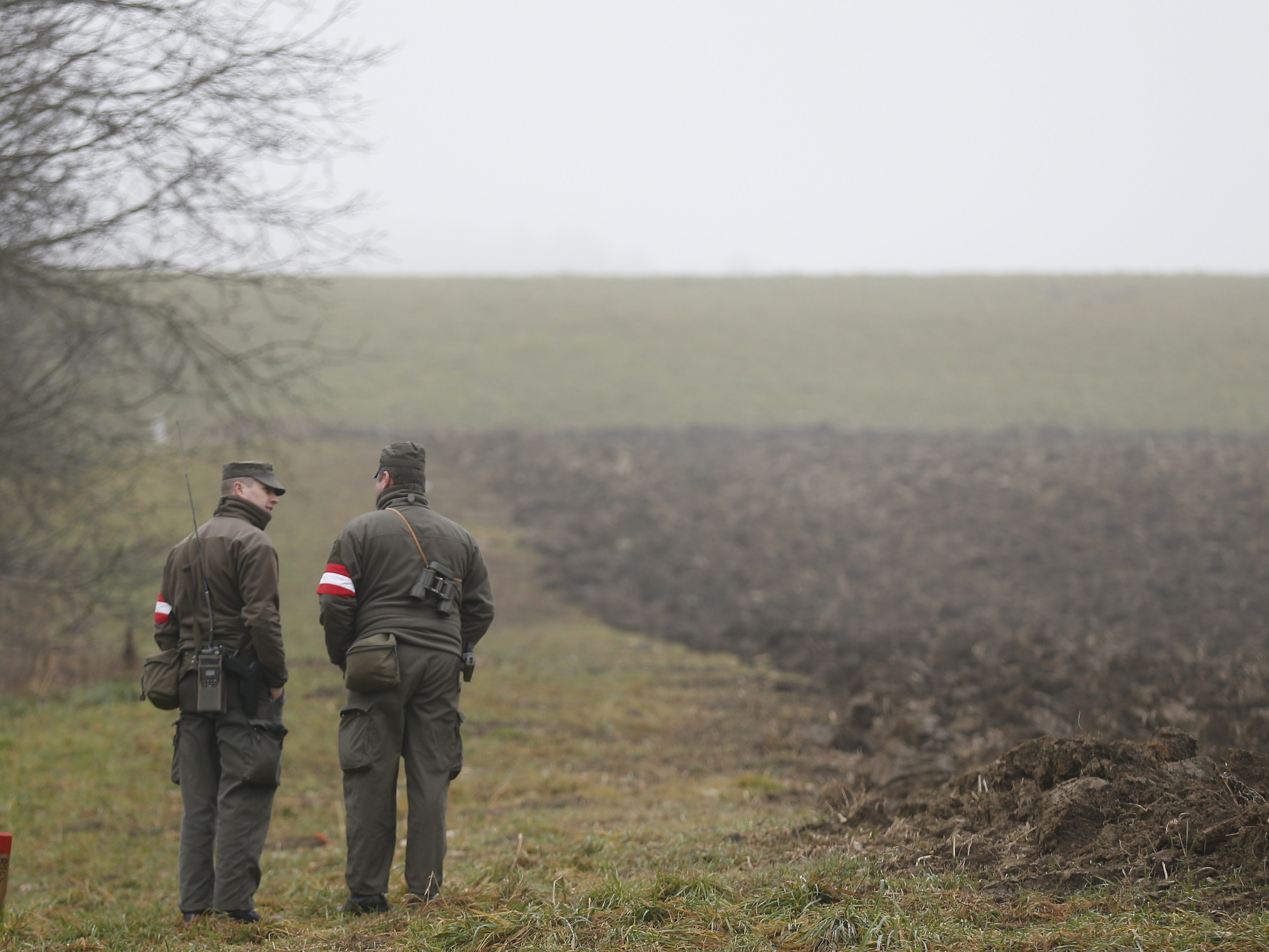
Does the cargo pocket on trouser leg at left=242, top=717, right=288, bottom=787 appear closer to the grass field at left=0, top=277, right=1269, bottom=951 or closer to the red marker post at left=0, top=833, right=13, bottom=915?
the grass field at left=0, top=277, right=1269, bottom=951

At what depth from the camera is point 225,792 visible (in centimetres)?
527

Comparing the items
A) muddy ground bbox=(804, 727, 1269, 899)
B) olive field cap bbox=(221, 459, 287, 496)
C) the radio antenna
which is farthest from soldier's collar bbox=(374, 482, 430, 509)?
muddy ground bbox=(804, 727, 1269, 899)

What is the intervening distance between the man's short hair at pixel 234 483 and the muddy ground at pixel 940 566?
4.64 m

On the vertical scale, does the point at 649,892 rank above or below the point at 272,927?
above

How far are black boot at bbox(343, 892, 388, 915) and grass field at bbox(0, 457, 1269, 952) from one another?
0.09 meters

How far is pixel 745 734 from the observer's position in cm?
1091

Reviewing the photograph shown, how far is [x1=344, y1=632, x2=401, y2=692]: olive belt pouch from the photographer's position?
4941mm

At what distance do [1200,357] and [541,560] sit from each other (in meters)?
26.8

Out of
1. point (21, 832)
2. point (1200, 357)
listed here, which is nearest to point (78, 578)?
point (21, 832)

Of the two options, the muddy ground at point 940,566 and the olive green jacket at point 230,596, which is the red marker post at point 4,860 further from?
the muddy ground at point 940,566

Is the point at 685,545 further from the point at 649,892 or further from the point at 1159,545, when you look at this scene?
the point at 649,892

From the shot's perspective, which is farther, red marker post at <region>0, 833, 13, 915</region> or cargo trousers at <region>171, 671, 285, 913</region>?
cargo trousers at <region>171, 671, 285, 913</region>

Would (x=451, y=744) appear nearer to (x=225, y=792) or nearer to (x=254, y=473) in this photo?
(x=225, y=792)

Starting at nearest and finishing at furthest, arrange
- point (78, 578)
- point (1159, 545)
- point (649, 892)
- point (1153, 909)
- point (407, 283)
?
point (1153, 909)
point (649, 892)
point (78, 578)
point (1159, 545)
point (407, 283)
